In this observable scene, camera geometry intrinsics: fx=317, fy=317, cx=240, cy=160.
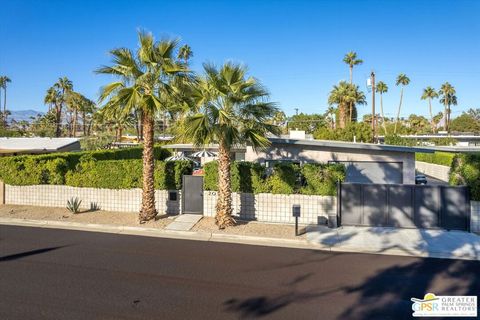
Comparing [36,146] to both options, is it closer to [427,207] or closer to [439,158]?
[427,207]

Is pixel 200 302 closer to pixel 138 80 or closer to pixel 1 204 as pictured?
pixel 138 80

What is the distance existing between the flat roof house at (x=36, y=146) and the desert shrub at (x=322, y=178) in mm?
27190

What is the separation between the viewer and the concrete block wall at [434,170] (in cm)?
2831

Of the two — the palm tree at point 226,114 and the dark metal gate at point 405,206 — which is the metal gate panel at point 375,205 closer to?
the dark metal gate at point 405,206

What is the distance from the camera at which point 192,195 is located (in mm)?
14289

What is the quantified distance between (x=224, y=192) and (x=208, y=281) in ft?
16.8

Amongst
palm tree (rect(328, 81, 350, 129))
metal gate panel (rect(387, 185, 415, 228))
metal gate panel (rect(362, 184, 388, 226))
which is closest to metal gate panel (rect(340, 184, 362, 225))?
metal gate panel (rect(362, 184, 388, 226))

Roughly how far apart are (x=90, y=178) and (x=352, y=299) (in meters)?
12.9

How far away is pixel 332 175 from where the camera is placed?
42.8ft

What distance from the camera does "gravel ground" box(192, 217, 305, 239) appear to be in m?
11.7

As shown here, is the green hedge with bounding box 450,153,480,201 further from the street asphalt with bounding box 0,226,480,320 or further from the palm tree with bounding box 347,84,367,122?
the palm tree with bounding box 347,84,367,122

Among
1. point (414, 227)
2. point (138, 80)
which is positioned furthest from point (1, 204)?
point (414, 227)

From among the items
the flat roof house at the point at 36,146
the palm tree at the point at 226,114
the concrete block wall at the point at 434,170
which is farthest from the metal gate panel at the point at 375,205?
the flat roof house at the point at 36,146

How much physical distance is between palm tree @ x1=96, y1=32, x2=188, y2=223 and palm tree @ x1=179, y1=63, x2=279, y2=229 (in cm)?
128
